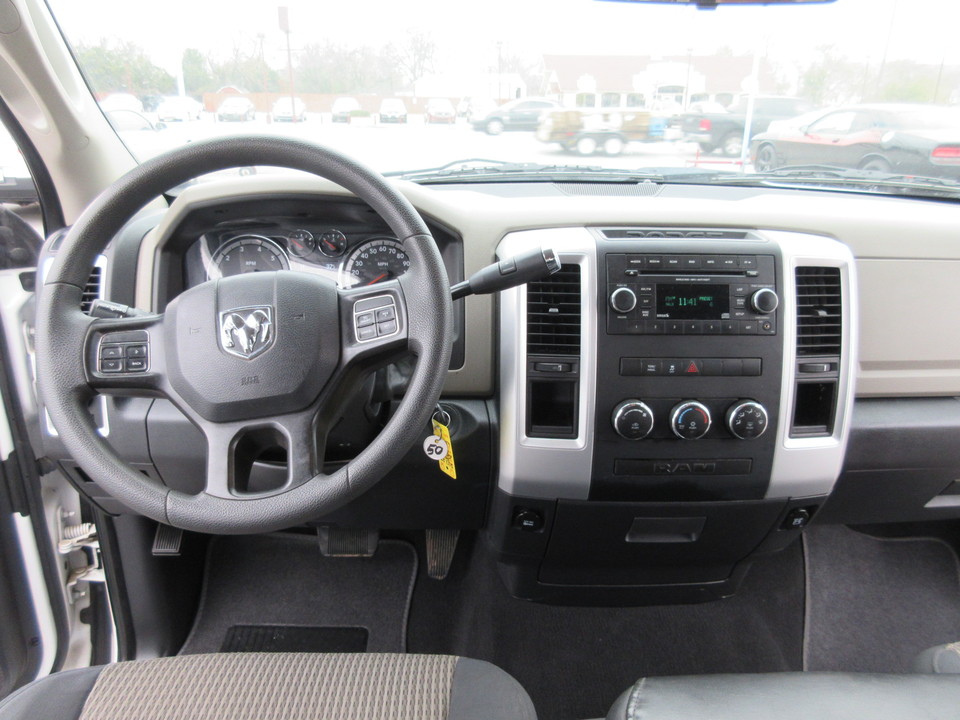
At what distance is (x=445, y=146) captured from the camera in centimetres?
173

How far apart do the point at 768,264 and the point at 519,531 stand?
814 mm

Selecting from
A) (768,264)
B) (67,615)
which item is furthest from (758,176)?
(67,615)

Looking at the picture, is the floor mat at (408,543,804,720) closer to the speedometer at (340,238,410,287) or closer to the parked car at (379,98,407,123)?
the speedometer at (340,238,410,287)

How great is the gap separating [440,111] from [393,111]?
13cm

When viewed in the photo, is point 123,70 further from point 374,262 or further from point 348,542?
point 348,542

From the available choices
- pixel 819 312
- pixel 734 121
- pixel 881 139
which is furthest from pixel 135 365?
→ pixel 881 139

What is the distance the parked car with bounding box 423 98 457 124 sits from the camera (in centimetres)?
172

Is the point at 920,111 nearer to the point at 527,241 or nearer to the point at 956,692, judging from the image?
the point at 527,241

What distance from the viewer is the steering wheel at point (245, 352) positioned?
999mm

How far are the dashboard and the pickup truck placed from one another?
0.22 metres

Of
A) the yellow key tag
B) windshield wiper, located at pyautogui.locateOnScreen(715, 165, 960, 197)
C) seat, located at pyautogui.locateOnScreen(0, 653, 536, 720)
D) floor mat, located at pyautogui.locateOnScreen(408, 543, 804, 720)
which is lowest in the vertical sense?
floor mat, located at pyautogui.locateOnScreen(408, 543, 804, 720)

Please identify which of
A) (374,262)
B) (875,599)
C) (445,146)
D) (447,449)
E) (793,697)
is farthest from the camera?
(875,599)

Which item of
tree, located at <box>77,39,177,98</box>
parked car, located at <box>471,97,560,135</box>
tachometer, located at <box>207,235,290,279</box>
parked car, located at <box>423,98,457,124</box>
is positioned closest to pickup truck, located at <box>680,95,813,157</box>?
parked car, located at <box>471,97,560,135</box>

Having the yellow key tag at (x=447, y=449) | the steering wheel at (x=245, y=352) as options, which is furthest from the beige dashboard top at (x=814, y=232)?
the steering wheel at (x=245, y=352)
